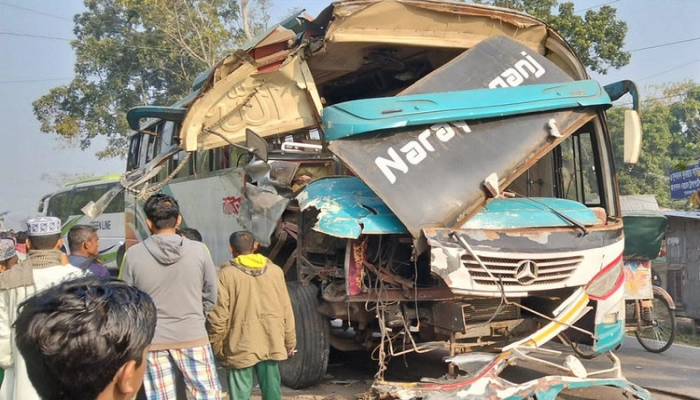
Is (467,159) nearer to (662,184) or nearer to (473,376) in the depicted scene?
(473,376)

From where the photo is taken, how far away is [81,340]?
136 cm

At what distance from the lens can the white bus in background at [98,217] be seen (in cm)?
1753

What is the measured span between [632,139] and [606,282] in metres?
1.21

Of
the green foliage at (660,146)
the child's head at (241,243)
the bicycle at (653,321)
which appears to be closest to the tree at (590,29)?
the green foliage at (660,146)

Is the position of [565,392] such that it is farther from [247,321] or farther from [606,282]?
[247,321]

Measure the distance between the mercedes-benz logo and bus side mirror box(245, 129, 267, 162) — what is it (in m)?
2.52

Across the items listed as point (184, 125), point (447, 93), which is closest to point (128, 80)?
point (184, 125)

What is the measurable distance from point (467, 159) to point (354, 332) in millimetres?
2428

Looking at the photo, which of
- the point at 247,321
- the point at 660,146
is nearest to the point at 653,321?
the point at 247,321

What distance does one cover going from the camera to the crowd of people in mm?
1385

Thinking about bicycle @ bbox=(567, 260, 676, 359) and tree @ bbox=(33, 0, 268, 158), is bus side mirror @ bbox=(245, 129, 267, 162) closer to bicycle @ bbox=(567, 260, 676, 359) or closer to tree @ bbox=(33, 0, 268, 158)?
bicycle @ bbox=(567, 260, 676, 359)

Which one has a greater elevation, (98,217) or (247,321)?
(98,217)

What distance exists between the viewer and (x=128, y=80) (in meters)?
25.9

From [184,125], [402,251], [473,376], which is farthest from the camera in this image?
[184,125]
